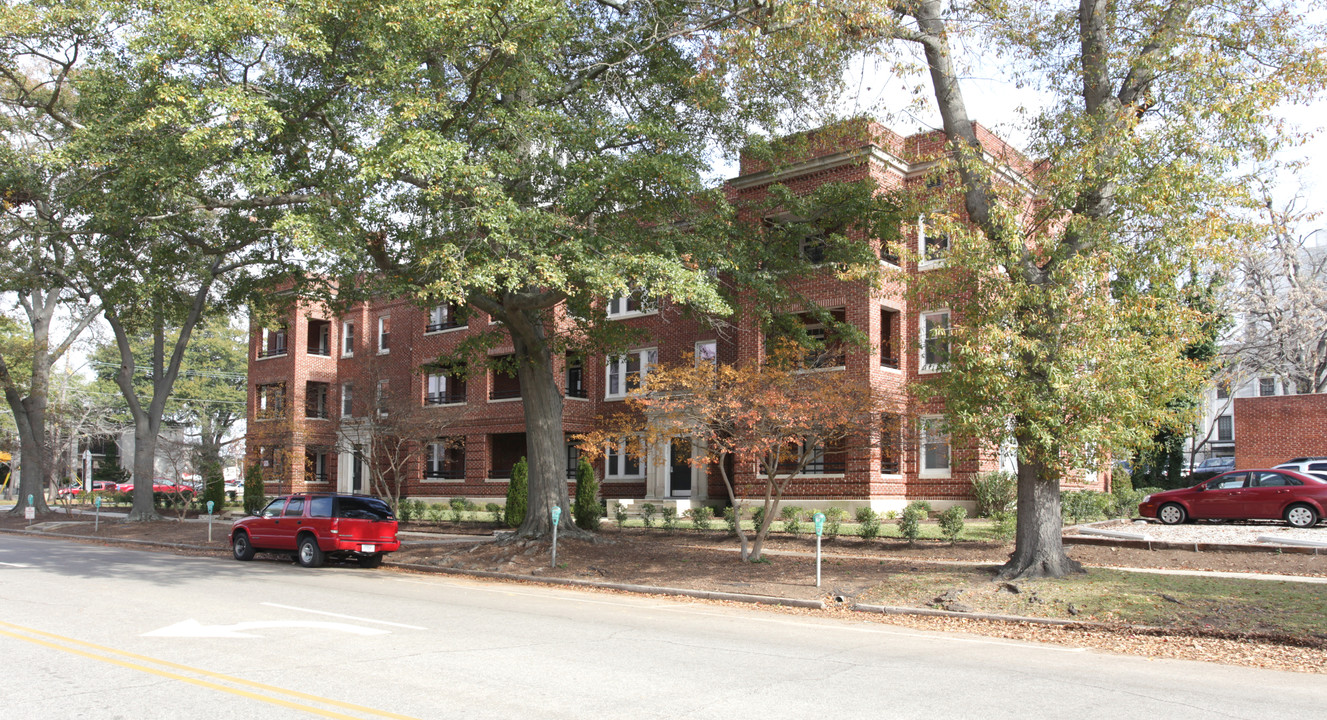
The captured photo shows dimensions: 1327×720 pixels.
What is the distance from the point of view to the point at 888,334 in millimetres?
29609

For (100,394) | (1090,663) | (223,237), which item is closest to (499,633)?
(1090,663)

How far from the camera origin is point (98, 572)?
17641 mm

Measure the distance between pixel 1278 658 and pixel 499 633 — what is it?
864 centimetres

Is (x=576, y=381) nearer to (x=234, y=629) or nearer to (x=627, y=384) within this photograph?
(x=627, y=384)

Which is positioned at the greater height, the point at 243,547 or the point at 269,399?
the point at 269,399

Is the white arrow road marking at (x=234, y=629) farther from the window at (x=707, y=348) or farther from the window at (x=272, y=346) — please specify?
the window at (x=272, y=346)

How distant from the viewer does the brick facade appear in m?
31.5

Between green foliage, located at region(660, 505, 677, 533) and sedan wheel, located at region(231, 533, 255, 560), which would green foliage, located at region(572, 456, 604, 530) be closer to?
green foliage, located at region(660, 505, 677, 533)

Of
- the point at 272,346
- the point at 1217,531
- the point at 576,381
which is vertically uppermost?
the point at 272,346

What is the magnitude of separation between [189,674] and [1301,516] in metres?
22.5

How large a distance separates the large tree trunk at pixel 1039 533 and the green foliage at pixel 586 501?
573 inches

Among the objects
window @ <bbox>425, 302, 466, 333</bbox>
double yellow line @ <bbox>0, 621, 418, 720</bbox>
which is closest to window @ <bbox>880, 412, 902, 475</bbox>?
double yellow line @ <bbox>0, 621, 418, 720</bbox>

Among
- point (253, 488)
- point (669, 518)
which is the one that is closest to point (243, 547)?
point (669, 518)

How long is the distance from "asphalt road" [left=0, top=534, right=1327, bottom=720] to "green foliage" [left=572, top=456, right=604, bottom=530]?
13.2 meters
